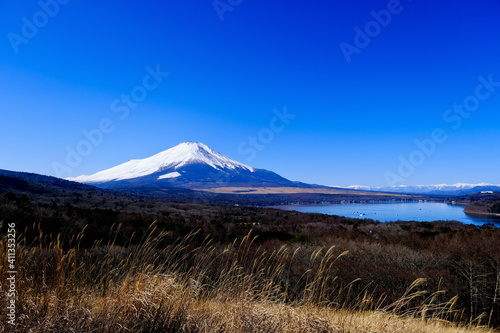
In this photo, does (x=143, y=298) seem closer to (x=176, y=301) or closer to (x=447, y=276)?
(x=176, y=301)

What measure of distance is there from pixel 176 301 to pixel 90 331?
3.30 feet

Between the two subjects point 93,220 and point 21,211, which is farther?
point 93,220

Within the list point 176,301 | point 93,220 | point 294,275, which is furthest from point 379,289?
point 93,220

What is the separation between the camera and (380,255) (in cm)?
1362

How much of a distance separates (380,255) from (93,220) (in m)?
17.3

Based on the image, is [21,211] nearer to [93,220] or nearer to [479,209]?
[93,220]

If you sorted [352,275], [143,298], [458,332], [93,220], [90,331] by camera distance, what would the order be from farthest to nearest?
1. [93,220]
2. [352,275]
3. [458,332]
4. [143,298]
5. [90,331]

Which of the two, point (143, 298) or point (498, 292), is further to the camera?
point (498, 292)

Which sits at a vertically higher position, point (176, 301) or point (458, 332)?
point (176, 301)

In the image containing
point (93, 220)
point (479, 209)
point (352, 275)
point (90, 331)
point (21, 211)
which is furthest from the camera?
point (479, 209)

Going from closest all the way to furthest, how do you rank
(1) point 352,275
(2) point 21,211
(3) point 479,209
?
(1) point 352,275 → (2) point 21,211 → (3) point 479,209

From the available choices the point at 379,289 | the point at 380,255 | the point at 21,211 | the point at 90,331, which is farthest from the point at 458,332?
the point at 21,211

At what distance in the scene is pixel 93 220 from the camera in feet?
53.8

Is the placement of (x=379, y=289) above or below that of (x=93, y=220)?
below
